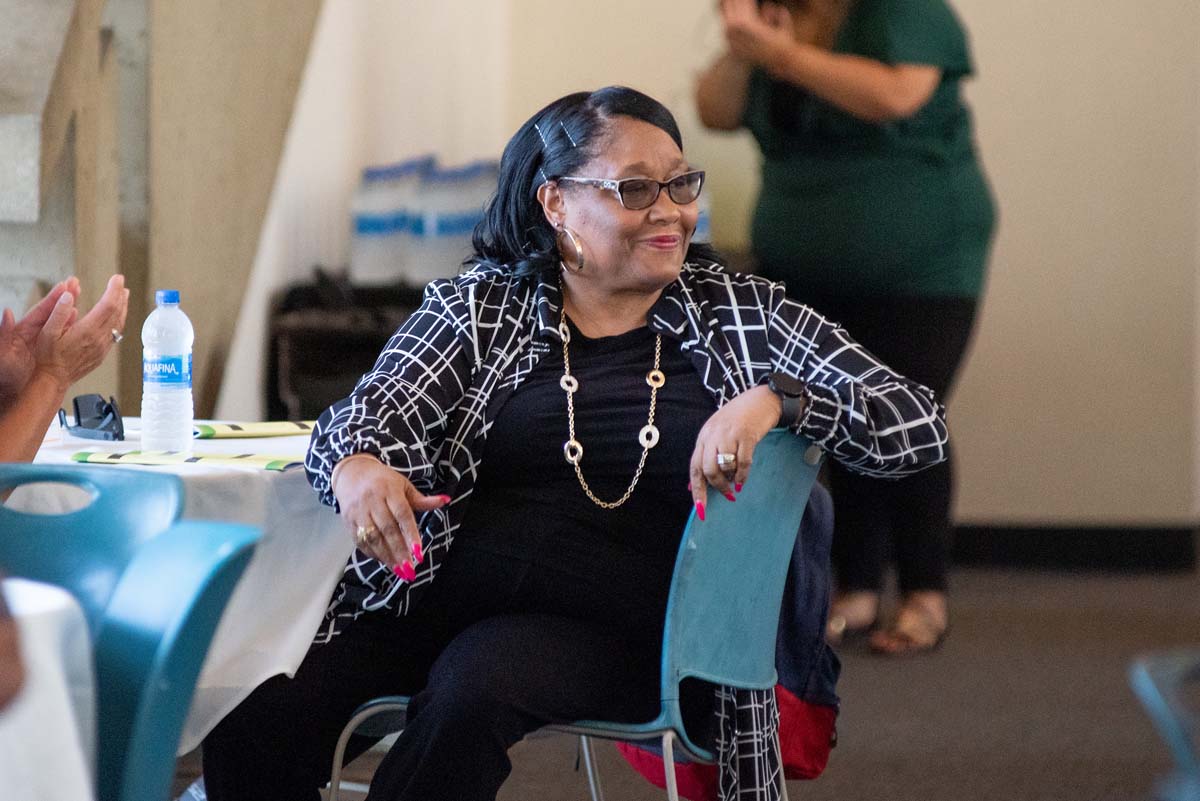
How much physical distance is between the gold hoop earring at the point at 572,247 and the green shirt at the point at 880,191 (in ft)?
5.55

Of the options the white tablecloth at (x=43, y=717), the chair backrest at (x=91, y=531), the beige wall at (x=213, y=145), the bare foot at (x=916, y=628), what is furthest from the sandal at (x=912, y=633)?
the white tablecloth at (x=43, y=717)

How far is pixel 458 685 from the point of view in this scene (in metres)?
1.69

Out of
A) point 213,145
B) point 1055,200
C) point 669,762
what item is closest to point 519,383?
point 669,762

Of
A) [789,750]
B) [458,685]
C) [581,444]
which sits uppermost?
[581,444]

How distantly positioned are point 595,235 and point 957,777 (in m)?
1.39

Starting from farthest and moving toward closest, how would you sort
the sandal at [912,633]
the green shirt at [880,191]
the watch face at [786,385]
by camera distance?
the sandal at [912,633], the green shirt at [880,191], the watch face at [786,385]

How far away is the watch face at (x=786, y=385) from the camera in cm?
178

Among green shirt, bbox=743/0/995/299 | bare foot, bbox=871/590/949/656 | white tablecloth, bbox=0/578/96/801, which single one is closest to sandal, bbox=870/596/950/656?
bare foot, bbox=871/590/949/656

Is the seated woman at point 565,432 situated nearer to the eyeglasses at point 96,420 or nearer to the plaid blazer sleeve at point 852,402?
the plaid blazer sleeve at point 852,402

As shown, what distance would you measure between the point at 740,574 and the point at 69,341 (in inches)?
37.7

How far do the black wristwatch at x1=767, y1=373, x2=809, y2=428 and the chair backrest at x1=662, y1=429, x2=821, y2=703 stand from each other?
0.02 meters

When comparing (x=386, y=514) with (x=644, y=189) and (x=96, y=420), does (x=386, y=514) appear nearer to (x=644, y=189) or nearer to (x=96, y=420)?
(x=644, y=189)

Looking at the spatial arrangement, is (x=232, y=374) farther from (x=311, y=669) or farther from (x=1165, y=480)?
(x=1165, y=480)

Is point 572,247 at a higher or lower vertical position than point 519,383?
higher
